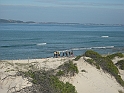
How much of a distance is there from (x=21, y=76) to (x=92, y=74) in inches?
231

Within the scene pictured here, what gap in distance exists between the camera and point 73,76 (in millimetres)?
14953

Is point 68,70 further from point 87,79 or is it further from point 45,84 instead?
point 45,84

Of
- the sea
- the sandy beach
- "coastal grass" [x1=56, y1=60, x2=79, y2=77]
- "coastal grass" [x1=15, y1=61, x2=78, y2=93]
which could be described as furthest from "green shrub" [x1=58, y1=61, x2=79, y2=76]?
the sea

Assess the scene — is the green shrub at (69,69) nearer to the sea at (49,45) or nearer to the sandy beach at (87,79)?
the sandy beach at (87,79)

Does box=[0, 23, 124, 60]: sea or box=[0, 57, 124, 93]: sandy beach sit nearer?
box=[0, 57, 124, 93]: sandy beach

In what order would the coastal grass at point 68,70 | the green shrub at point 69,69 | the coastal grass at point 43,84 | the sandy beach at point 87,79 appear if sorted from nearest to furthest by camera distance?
the coastal grass at point 43,84
the sandy beach at point 87,79
the coastal grass at point 68,70
the green shrub at point 69,69

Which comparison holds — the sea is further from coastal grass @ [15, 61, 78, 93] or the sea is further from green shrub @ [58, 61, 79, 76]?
coastal grass @ [15, 61, 78, 93]

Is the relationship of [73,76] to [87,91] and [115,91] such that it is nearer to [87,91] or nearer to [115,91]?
[87,91]

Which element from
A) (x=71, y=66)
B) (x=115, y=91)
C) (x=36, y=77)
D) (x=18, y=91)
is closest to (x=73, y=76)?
(x=71, y=66)

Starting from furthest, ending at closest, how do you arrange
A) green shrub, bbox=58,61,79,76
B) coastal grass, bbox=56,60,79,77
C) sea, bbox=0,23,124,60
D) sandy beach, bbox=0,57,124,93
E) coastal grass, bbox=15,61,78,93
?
sea, bbox=0,23,124,60 < green shrub, bbox=58,61,79,76 < coastal grass, bbox=56,60,79,77 < sandy beach, bbox=0,57,124,93 < coastal grass, bbox=15,61,78,93

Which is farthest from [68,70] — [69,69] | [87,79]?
[87,79]

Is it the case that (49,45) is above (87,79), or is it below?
below

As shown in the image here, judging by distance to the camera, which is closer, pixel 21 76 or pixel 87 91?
pixel 21 76

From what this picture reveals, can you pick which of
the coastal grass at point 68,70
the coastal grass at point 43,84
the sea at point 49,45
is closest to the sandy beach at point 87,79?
the coastal grass at point 68,70
